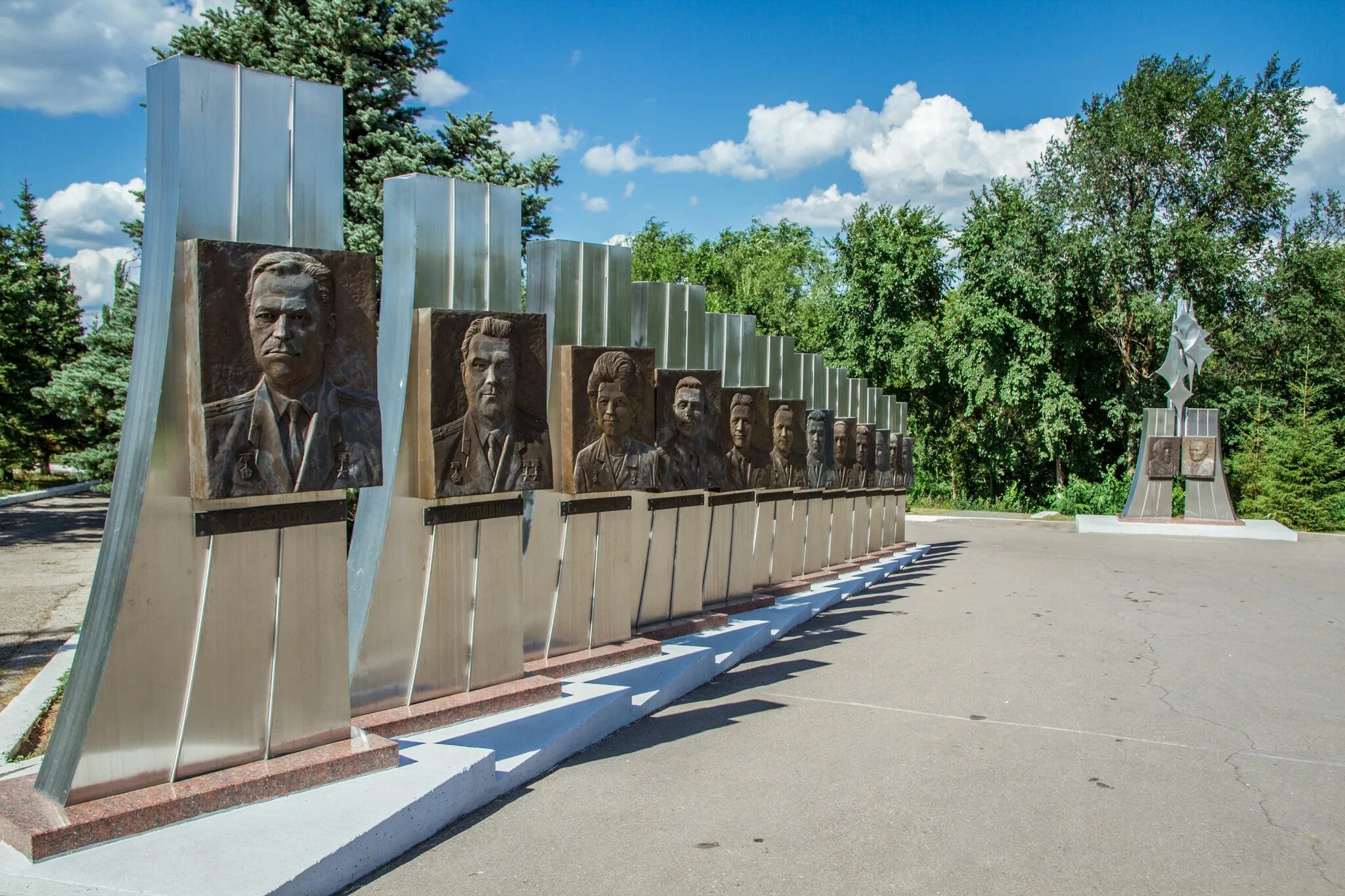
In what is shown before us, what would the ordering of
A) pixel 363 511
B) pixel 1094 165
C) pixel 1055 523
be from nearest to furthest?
pixel 363 511 < pixel 1055 523 < pixel 1094 165

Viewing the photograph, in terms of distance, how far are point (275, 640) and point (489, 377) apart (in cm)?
199

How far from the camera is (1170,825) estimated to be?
5.30 meters

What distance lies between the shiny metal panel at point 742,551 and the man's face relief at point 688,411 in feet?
6.03

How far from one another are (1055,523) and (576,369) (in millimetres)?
21785

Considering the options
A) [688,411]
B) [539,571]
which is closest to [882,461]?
[688,411]

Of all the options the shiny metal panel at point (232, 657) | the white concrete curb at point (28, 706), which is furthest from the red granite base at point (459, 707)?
the white concrete curb at point (28, 706)

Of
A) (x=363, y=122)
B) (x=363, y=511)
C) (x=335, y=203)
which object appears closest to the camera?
(x=335, y=203)

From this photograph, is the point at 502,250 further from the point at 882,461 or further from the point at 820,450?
the point at 882,461

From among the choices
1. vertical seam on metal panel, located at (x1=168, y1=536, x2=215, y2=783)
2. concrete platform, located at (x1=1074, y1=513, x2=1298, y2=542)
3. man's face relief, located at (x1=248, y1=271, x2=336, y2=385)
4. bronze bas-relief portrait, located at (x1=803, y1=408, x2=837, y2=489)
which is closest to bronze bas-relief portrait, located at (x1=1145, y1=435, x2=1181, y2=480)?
concrete platform, located at (x1=1074, y1=513, x2=1298, y2=542)

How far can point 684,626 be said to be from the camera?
9.17m

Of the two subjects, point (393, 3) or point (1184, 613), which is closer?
point (1184, 613)

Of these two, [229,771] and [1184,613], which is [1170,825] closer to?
[229,771]

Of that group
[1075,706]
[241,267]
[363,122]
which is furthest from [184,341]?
[363,122]

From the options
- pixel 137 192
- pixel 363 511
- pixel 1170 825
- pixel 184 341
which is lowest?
pixel 1170 825
